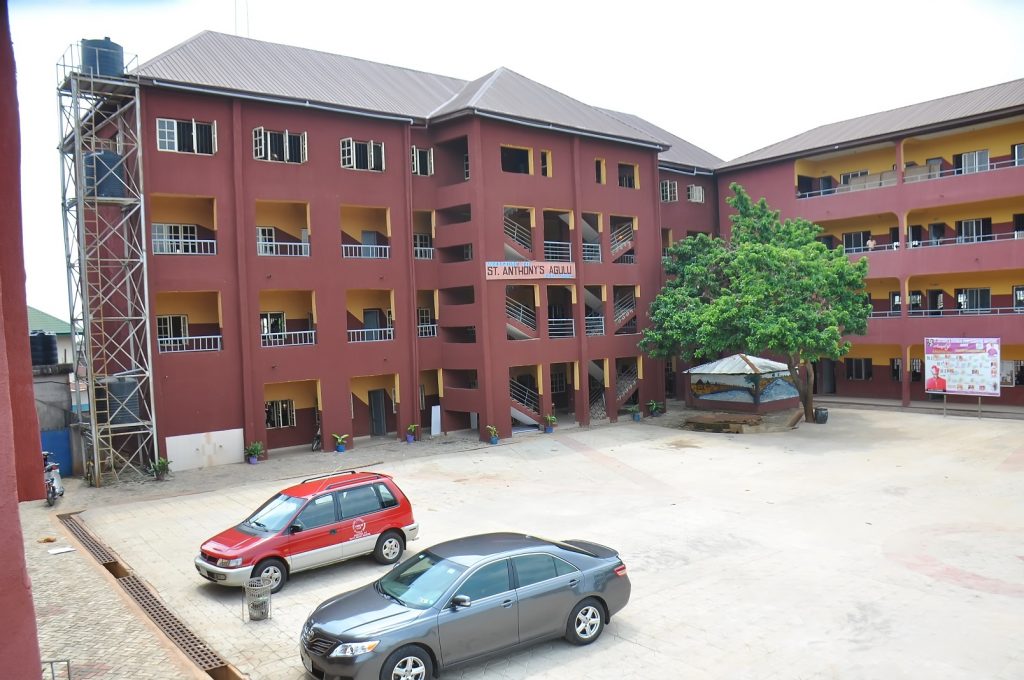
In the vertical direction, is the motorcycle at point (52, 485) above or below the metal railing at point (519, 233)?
below

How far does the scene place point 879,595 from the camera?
37.0 feet

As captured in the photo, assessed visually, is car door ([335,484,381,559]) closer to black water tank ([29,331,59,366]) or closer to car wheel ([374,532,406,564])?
car wheel ([374,532,406,564])

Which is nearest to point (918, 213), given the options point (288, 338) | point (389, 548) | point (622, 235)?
point (622, 235)

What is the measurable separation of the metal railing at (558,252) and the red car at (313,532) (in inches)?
682

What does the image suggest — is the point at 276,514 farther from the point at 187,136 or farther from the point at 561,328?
the point at 561,328

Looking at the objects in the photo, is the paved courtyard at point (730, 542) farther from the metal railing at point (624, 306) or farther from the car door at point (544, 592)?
the metal railing at point (624, 306)

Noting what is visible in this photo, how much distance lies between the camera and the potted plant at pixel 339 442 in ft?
82.3

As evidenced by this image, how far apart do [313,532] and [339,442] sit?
1319 cm

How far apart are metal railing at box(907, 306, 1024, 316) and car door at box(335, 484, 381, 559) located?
27573mm

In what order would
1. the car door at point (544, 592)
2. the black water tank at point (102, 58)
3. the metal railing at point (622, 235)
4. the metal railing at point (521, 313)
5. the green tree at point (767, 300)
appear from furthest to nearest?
the metal railing at point (622, 235), the metal railing at point (521, 313), the green tree at point (767, 300), the black water tank at point (102, 58), the car door at point (544, 592)

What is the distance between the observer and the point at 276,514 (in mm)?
12375

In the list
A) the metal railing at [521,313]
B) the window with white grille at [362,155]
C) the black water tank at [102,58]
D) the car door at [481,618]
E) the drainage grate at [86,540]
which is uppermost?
the black water tank at [102,58]

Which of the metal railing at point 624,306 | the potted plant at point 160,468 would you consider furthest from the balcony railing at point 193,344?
the metal railing at point 624,306

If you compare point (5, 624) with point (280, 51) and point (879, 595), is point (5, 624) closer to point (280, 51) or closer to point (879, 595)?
point (879, 595)
